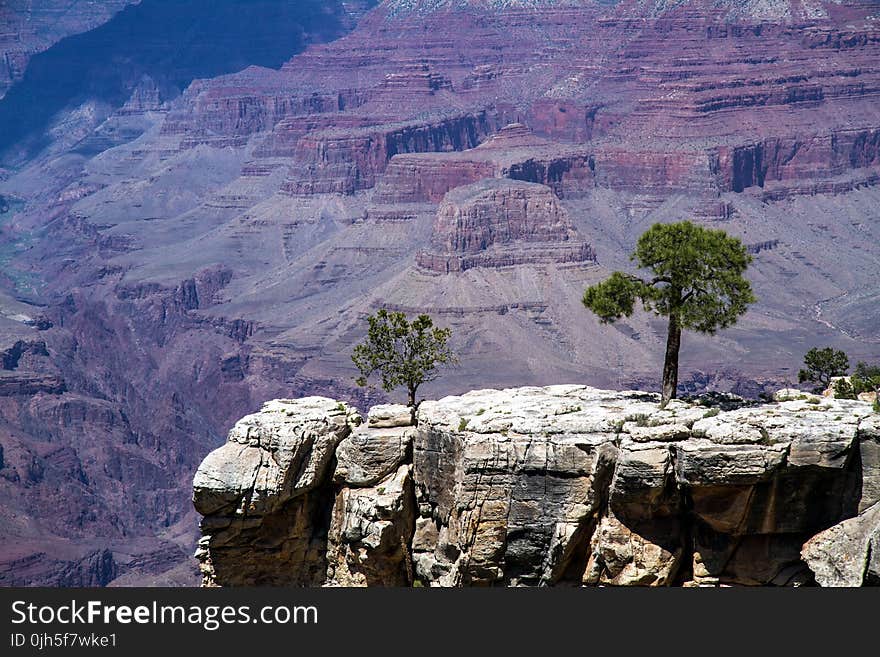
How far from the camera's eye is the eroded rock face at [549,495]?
43.8 m

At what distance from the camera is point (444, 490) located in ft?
154

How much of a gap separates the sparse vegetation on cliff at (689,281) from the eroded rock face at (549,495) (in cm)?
305

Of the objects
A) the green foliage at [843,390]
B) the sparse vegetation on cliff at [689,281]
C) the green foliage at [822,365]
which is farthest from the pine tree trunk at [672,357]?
the green foliage at [822,365]

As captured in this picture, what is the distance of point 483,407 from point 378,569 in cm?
611

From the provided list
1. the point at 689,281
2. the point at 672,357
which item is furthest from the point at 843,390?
the point at 689,281

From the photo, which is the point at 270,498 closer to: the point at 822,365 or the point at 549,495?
the point at 549,495

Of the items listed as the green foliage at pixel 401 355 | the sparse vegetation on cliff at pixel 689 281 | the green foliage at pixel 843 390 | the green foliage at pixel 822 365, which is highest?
the sparse vegetation on cliff at pixel 689 281

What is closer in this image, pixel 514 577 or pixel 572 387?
pixel 514 577

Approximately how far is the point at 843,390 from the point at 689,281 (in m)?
11.2

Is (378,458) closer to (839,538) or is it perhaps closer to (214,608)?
(214,608)

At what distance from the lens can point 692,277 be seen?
50.7 m

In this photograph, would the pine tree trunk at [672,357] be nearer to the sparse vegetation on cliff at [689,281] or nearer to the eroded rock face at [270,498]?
the sparse vegetation on cliff at [689,281]

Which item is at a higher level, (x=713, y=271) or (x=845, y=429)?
(x=713, y=271)

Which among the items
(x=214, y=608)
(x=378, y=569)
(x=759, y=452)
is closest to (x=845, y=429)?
(x=759, y=452)
